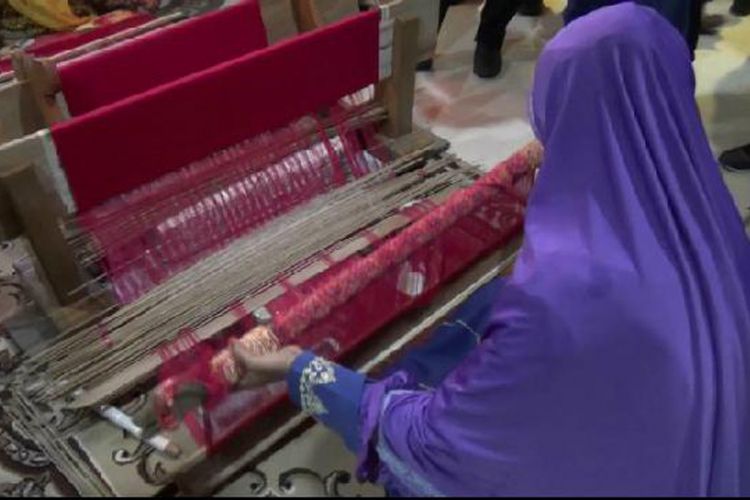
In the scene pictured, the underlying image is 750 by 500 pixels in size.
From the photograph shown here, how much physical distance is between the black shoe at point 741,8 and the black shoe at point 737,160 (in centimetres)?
100

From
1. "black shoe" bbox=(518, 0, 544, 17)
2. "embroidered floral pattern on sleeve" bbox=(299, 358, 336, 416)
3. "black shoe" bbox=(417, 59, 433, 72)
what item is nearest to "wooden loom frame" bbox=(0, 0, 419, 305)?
"embroidered floral pattern on sleeve" bbox=(299, 358, 336, 416)

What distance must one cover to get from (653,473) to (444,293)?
3.23 ft

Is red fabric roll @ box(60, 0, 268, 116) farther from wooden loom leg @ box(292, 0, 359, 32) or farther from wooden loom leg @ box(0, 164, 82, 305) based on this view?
wooden loom leg @ box(0, 164, 82, 305)

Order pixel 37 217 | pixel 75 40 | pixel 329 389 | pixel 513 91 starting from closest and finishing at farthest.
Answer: pixel 329 389
pixel 37 217
pixel 75 40
pixel 513 91

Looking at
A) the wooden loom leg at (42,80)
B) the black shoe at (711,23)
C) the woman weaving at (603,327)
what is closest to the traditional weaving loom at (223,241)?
the wooden loom leg at (42,80)

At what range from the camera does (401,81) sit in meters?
2.15

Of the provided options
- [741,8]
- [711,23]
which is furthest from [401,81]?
[741,8]

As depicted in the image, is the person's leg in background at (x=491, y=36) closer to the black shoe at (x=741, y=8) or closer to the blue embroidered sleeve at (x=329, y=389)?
the black shoe at (x=741, y=8)

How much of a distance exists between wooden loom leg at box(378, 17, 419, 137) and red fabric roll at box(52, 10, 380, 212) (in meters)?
0.08

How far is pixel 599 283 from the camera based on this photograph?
1.04m

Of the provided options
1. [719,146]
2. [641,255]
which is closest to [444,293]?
[641,255]

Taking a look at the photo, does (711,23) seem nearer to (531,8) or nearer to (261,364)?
(531,8)

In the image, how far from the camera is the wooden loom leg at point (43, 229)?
→ 5.17 ft

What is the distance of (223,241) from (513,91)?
1260mm
